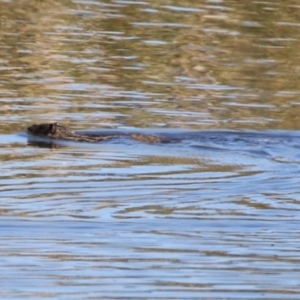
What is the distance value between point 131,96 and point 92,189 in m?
4.67

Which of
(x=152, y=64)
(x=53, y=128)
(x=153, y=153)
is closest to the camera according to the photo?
(x=153, y=153)

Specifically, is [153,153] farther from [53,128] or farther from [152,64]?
[152,64]

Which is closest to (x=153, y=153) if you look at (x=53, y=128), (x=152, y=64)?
(x=53, y=128)

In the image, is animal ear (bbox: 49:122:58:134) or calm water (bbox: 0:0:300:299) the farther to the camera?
animal ear (bbox: 49:122:58:134)

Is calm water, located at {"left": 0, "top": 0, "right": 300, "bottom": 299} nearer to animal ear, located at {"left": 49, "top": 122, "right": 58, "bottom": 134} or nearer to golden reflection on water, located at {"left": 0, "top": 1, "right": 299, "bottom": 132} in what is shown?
golden reflection on water, located at {"left": 0, "top": 1, "right": 299, "bottom": 132}

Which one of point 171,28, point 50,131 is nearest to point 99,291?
point 50,131

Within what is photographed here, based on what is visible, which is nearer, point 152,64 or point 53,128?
point 53,128

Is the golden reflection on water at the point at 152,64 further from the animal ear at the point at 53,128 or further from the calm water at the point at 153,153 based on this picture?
the animal ear at the point at 53,128

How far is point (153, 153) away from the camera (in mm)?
13008

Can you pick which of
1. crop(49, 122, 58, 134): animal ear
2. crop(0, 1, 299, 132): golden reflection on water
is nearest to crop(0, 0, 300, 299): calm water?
crop(0, 1, 299, 132): golden reflection on water

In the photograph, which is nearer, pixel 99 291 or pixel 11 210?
pixel 99 291

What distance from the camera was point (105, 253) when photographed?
8617mm

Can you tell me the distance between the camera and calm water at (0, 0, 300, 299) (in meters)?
8.20

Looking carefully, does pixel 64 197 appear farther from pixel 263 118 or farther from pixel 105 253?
pixel 263 118
